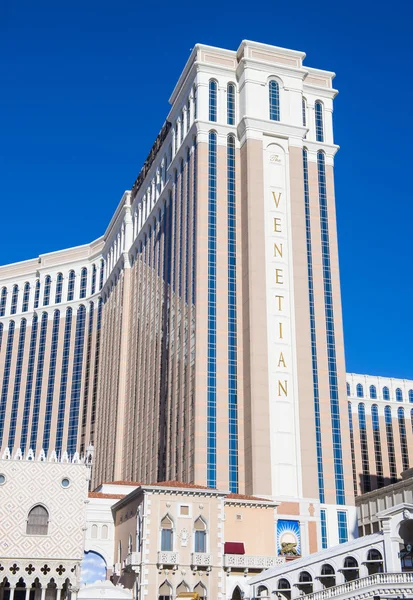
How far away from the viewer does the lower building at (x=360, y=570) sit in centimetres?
5406

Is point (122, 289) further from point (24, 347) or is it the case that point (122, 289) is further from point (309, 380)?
point (309, 380)

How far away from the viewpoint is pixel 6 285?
171 metres

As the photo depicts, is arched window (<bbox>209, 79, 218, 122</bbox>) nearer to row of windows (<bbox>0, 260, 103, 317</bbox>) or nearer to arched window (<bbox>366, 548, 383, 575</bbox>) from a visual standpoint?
row of windows (<bbox>0, 260, 103, 317</bbox>)

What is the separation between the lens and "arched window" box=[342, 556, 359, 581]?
5875cm

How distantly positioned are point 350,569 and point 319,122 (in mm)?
70162

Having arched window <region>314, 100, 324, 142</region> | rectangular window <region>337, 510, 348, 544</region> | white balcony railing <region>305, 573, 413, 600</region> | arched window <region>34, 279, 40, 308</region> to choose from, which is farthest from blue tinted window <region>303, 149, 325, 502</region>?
arched window <region>34, 279, 40, 308</region>

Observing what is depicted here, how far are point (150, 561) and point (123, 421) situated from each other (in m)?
72.6

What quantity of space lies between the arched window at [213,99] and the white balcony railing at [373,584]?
222 feet

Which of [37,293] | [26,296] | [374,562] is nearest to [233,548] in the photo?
[374,562]

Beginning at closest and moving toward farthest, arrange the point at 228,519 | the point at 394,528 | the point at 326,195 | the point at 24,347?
the point at 394,528, the point at 228,519, the point at 326,195, the point at 24,347

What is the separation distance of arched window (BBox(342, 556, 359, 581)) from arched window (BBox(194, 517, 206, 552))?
12378 mm

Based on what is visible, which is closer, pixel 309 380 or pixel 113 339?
pixel 309 380

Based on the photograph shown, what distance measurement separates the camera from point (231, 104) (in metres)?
109

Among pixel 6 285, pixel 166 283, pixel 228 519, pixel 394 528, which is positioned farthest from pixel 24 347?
pixel 394 528
